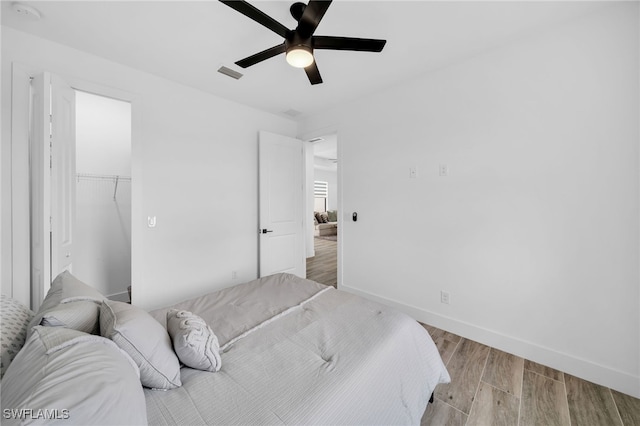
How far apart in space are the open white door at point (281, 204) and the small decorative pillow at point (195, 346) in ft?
7.28

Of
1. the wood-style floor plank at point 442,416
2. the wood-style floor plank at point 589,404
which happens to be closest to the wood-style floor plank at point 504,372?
the wood-style floor plank at point 589,404

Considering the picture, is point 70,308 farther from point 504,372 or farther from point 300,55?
point 504,372

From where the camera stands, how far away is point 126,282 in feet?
10.7

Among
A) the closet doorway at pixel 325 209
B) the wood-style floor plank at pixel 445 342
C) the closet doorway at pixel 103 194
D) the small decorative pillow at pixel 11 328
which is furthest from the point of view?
the closet doorway at pixel 325 209

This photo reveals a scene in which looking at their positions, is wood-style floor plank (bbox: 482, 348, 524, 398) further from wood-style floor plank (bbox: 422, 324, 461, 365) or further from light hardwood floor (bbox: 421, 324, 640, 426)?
wood-style floor plank (bbox: 422, 324, 461, 365)

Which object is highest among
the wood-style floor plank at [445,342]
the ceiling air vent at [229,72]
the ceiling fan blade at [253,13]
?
the ceiling air vent at [229,72]

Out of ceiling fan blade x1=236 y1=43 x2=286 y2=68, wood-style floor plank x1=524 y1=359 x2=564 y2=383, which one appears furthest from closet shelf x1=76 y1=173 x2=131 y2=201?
wood-style floor plank x1=524 y1=359 x2=564 y2=383

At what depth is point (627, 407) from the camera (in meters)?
1.55

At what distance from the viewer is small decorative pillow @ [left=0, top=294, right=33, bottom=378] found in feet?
2.82

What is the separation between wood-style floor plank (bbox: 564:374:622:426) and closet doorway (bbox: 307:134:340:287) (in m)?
3.16

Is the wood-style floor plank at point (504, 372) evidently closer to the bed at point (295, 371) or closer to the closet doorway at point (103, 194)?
the bed at point (295, 371)

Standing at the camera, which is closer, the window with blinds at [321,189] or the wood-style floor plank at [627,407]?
the wood-style floor plank at [627,407]

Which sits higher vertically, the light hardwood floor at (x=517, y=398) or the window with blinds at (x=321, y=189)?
the window with blinds at (x=321, y=189)

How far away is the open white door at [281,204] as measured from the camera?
3.35m
